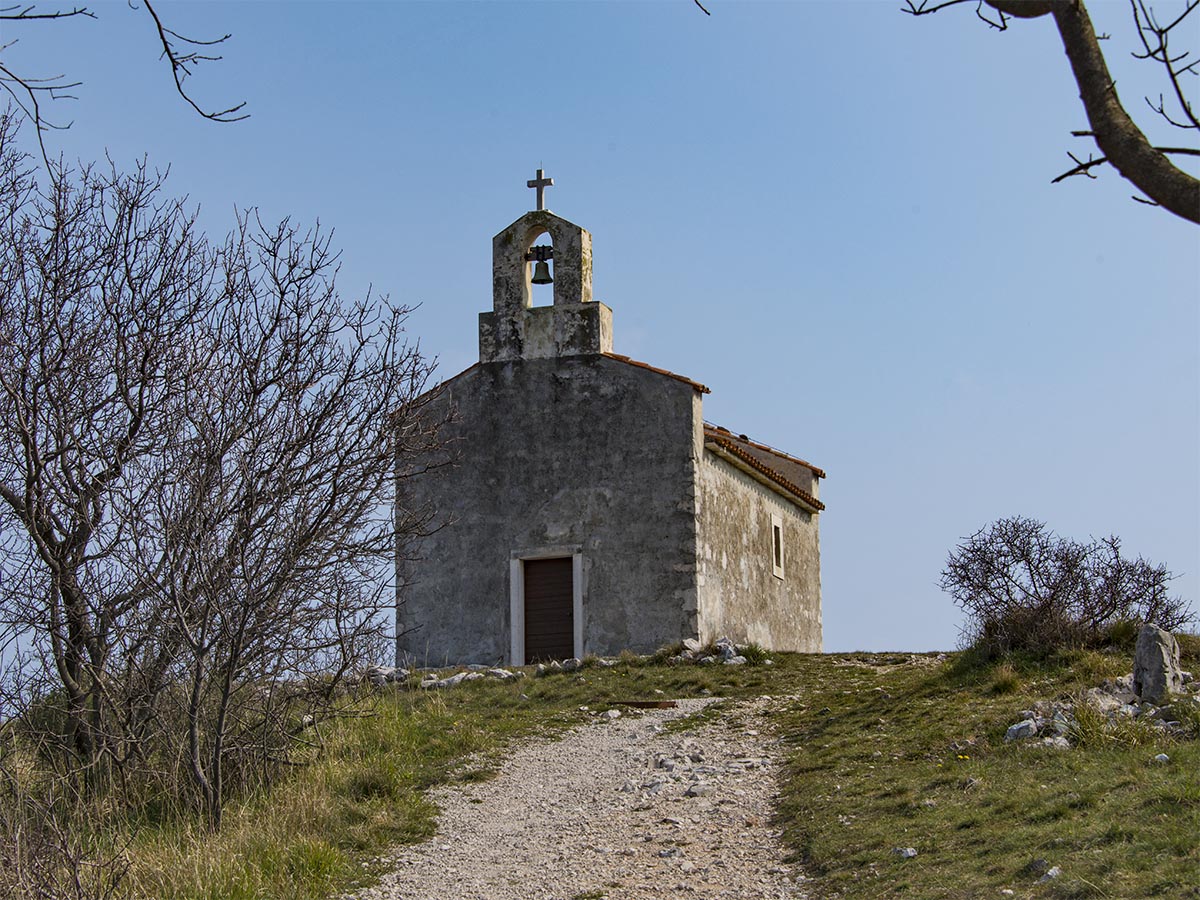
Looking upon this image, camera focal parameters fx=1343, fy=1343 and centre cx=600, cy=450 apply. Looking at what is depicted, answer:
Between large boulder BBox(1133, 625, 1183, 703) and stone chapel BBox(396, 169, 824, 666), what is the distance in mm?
9322

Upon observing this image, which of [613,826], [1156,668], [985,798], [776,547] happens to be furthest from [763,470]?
[985,798]

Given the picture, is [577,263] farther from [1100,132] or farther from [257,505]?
[1100,132]

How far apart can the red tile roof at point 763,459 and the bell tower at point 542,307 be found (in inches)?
107

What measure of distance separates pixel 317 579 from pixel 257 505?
92cm

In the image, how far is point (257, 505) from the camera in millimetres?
12289

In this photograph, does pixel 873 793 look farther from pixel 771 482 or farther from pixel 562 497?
pixel 771 482

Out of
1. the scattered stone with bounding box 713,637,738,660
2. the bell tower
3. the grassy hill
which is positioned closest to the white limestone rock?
the grassy hill

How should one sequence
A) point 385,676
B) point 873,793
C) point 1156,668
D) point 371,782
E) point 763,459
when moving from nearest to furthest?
1. point 873,793
2. point 371,782
3. point 1156,668
4. point 385,676
5. point 763,459

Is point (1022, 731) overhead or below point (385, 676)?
below

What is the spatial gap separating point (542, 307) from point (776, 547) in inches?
272

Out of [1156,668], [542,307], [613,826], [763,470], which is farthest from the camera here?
[763,470]

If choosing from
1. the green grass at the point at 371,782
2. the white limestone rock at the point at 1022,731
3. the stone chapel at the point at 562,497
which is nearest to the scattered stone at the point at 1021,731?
the white limestone rock at the point at 1022,731

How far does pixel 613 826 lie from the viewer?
35.4ft

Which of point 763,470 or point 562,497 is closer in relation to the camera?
point 562,497
